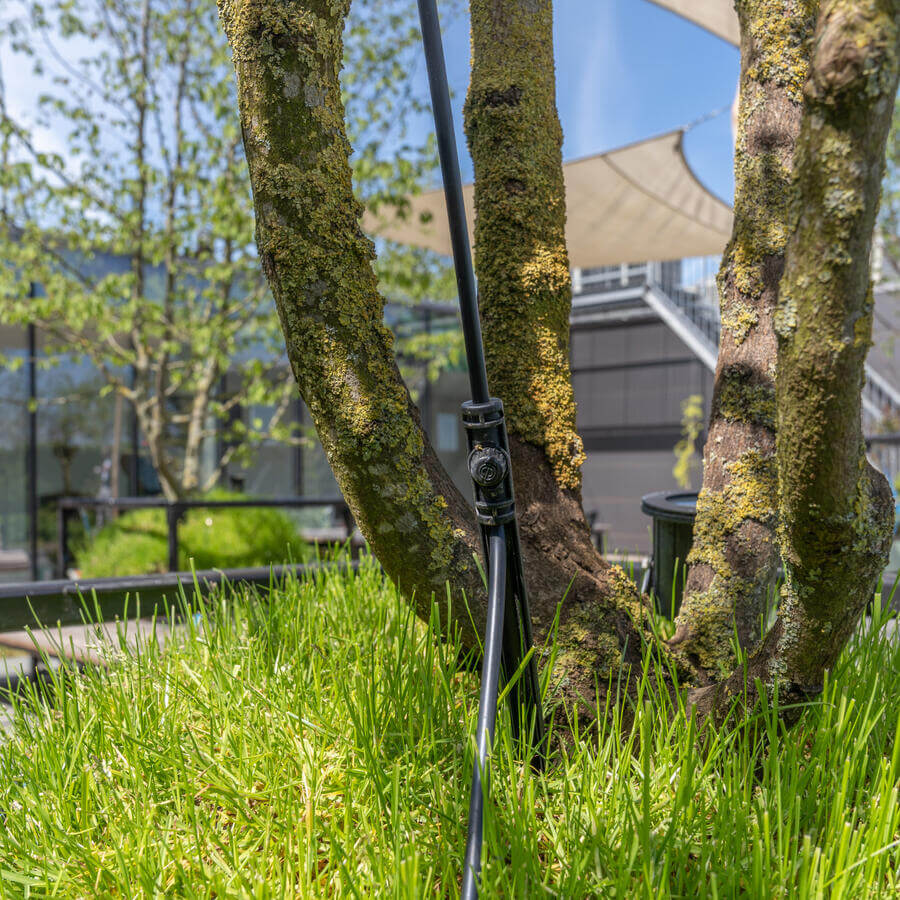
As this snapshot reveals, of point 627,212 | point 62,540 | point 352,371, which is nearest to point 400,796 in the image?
point 352,371

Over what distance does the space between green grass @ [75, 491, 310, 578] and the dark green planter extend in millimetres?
3870

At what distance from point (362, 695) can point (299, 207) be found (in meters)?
0.79

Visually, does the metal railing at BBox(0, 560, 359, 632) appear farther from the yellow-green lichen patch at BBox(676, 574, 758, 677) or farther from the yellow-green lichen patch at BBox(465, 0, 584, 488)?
the yellow-green lichen patch at BBox(676, 574, 758, 677)

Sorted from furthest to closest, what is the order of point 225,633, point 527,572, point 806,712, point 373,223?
point 373,223 < point 225,633 < point 527,572 < point 806,712

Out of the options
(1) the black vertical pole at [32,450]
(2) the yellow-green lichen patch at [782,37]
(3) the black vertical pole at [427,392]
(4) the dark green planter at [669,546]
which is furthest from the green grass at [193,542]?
(3) the black vertical pole at [427,392]

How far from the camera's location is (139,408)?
19.9 feet

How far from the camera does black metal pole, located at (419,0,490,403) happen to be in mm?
1085

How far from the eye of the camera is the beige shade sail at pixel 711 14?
4.77m

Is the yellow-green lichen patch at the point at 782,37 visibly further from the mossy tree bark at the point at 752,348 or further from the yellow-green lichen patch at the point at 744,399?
the yellow-green lichen patch at the point at 744,399

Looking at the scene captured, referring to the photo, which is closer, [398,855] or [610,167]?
[398,855]

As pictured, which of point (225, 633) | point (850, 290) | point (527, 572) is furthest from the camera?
point (225, 633)

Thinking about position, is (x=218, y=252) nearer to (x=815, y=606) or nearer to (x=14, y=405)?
(x=14, y=405)

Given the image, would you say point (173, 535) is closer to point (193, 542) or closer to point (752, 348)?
point (193, 542)

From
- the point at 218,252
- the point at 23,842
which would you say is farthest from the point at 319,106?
the point at 218,252
